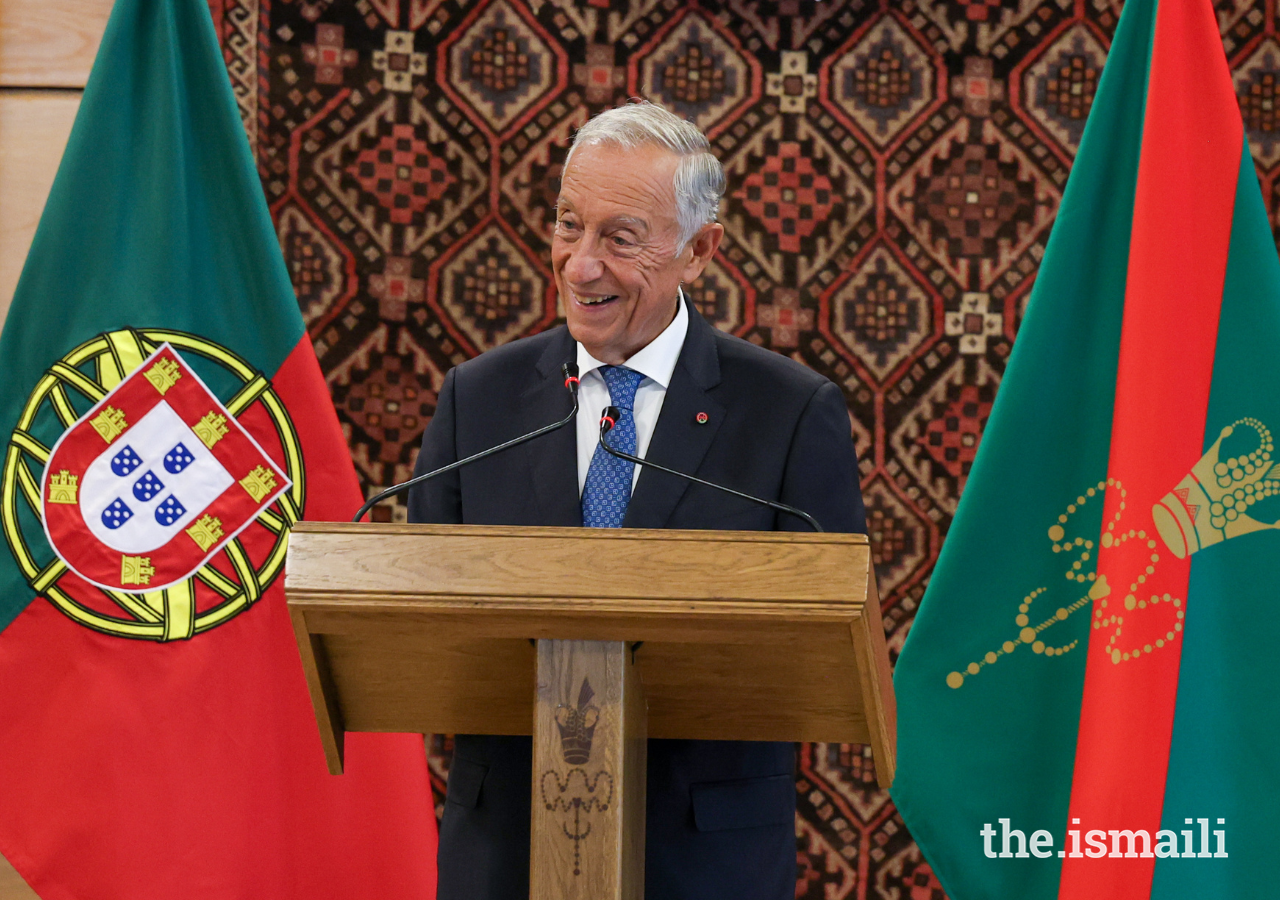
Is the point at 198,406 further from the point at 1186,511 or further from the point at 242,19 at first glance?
the point at 1186,511

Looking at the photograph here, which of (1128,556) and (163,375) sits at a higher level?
(163,375)

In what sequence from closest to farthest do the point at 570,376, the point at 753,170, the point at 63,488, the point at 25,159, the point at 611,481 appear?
the point at 570,376 → the point at 611,481 → the point at 63,488 → the point at 25,159 → the point at 753,170

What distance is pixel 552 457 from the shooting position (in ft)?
5.82

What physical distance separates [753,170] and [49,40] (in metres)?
1.69

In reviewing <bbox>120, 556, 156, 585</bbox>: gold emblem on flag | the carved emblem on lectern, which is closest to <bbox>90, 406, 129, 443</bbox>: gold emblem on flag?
<bbox>120, 556, 156, 585</bbox>: gold emblem on flag

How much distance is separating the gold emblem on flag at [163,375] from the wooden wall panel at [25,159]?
0.70 m

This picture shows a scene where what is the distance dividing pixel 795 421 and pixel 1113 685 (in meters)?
1.00

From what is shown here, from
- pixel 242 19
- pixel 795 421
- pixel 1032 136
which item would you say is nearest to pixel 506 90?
pixel 242 19

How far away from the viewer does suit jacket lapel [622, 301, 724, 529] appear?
66.6 inches

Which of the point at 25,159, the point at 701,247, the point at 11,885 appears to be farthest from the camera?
the point at 25,159

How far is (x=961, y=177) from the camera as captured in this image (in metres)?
3.06

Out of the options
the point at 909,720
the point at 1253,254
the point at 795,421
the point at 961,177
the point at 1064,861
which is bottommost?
the point at 1064,861

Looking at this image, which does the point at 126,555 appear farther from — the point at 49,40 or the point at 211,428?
the point at 49,40

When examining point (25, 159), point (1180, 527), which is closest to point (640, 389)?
point (1180, 527)
